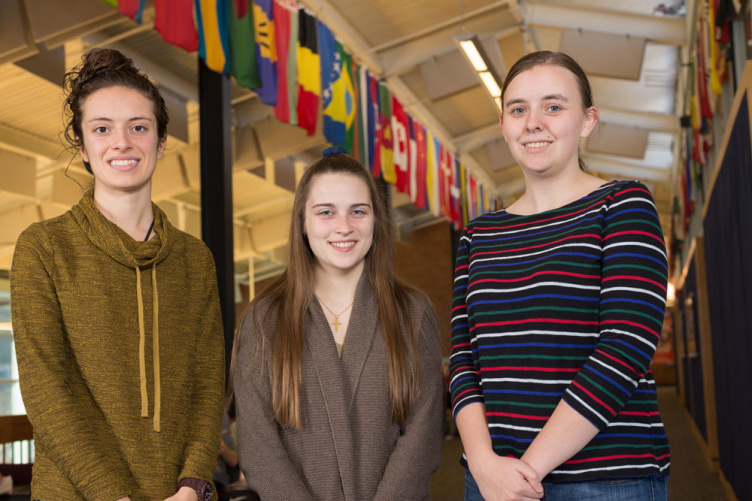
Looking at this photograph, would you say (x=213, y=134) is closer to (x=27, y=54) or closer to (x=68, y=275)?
(x=27, y=54)

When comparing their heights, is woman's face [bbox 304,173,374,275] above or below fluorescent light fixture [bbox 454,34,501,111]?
below

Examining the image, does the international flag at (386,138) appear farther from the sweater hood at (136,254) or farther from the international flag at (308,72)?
the sweater hood at (136,254)

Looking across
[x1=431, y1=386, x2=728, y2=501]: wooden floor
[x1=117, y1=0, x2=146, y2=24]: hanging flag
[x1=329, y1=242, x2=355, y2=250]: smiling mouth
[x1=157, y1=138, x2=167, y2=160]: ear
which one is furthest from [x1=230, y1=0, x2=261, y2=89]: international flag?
[x1=431, y1=386, x2=728, y2=501]: wooden floor

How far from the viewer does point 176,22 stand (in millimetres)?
4004

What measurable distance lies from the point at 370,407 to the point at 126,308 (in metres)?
0.64

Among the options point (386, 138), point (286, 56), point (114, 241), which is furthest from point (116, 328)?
point (386, 138)

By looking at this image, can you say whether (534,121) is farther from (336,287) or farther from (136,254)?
(136,254)

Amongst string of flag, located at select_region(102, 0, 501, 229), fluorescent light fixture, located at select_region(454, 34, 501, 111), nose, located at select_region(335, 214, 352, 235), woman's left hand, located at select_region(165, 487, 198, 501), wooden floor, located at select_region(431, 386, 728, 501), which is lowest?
wooden floor, located at select_region(431, 386, 728, 501)

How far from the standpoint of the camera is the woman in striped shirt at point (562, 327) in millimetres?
1426

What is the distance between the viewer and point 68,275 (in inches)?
63.4

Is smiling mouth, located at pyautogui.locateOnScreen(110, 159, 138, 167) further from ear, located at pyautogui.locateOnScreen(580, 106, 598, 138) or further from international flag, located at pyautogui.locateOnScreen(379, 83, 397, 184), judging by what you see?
international flag, located at pyautogui.locateOnScreen(379, 83, 397, 184)

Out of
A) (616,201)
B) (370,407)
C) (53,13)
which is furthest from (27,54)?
(616,201)

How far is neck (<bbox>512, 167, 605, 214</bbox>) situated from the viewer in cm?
162

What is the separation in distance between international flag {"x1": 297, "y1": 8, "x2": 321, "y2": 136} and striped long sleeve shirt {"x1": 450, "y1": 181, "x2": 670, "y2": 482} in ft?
13.5
